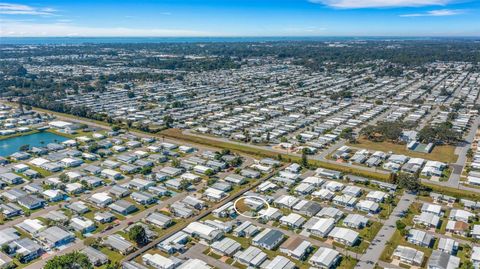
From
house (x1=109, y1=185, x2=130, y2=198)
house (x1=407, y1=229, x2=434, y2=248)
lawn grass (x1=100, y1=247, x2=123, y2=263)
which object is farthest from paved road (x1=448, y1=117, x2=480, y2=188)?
house (x1=109, y1=185, x2=130, y2=198)

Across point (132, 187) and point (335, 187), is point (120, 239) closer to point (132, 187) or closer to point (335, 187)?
point (132, 187)

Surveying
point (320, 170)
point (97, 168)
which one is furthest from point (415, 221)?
point (97, 168)

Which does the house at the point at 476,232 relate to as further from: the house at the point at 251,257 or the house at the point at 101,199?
the house at the point at 101,199

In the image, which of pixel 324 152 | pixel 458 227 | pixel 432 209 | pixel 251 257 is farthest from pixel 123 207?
pixel 458 227

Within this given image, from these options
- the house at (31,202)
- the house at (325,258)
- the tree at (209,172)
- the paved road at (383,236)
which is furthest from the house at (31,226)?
the paved road at (383,236)

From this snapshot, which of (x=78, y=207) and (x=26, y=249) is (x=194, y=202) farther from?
(x=26, y=249)

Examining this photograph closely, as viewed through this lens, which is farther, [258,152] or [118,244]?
[258,152]

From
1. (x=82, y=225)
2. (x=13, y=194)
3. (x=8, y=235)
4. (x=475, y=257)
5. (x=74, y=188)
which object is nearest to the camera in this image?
(x=475, y=257)

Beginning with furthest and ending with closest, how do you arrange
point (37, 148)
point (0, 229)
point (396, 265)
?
point (37, 148) < point (0, 229) < point (396, 265)
